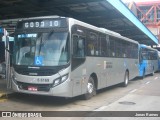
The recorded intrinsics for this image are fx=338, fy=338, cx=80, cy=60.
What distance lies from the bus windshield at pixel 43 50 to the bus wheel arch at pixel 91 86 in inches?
91.1

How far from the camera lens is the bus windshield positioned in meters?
11.3

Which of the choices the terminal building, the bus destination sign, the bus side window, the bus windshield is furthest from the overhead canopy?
the terminal building

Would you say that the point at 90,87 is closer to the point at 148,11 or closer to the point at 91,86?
the point at 91,86

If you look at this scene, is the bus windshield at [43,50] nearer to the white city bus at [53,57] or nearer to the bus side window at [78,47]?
the white city bus at [53,57]

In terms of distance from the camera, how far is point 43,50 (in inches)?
451

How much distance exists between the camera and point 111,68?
53.6 feet

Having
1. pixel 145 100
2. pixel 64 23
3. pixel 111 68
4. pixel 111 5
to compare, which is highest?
pixel 111 5

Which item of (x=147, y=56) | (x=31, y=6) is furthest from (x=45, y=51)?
(x=147, y=56)

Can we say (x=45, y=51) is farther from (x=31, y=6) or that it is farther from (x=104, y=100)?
(x=31, y=6)

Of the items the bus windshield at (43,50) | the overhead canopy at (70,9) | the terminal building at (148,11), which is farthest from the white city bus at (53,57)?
the terminal building at (148,11)

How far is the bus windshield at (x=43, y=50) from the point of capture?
11312 millimetres

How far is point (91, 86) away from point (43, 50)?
296 cm

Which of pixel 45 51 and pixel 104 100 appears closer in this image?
pixel 45 51

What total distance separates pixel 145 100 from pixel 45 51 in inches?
185
